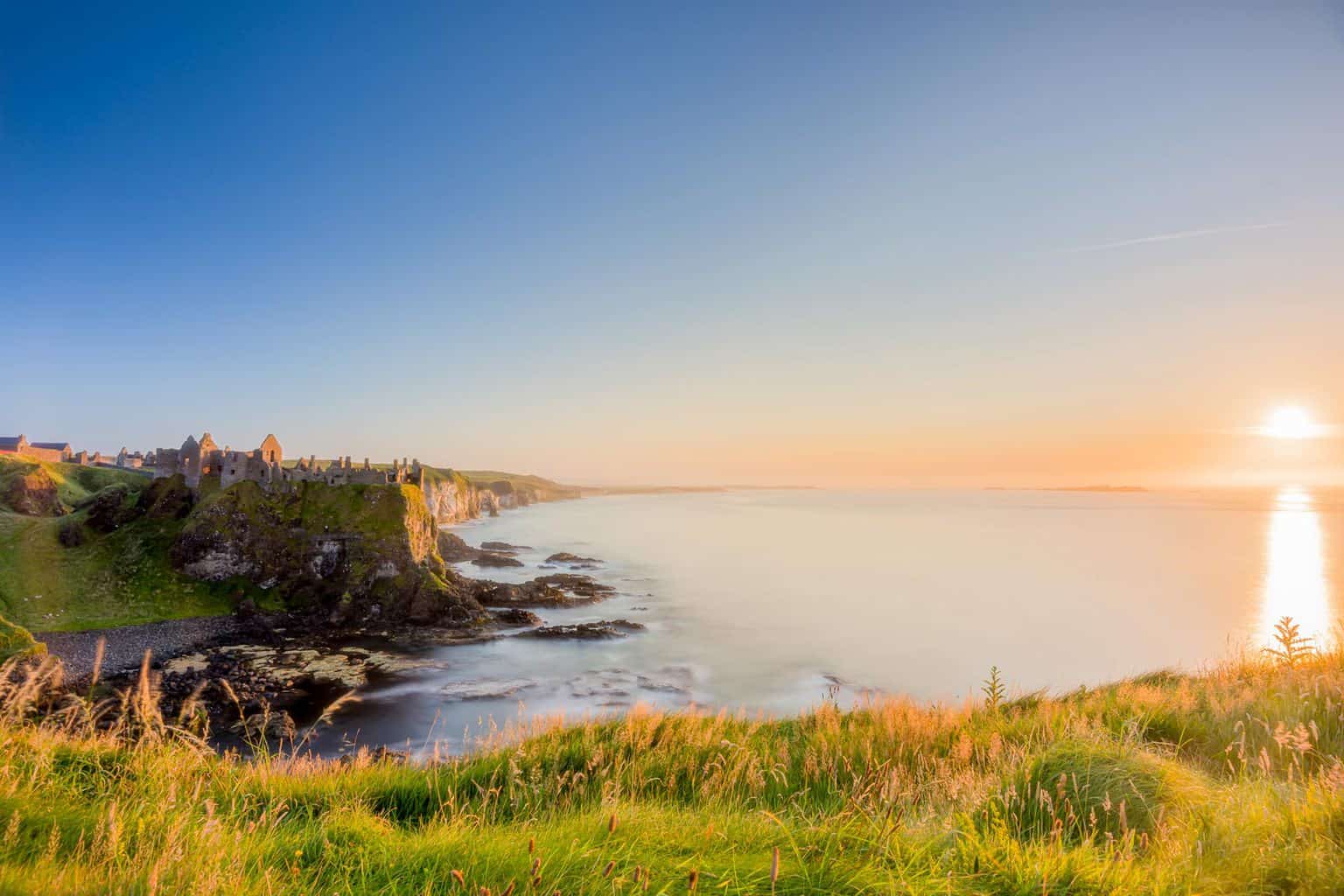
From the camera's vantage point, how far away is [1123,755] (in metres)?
5.30

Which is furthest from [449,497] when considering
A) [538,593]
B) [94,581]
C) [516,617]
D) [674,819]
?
[674,819]

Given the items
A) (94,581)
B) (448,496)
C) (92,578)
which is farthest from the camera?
(448,496)

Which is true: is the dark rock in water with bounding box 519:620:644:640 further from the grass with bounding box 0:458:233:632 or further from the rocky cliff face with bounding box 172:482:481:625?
the grass with bounding box 0:458:233:632

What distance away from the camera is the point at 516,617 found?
56875mm

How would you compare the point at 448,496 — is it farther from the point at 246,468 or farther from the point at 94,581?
the point at 94,581

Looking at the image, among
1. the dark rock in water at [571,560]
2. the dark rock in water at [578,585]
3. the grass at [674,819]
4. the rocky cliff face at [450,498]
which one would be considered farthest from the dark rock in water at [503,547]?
the grass at [674,819]

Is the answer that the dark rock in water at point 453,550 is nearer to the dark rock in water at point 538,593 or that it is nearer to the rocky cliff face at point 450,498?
the dark rock in water at point 538,593

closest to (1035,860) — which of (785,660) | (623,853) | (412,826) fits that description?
(623,853)

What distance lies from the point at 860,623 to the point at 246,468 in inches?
2775

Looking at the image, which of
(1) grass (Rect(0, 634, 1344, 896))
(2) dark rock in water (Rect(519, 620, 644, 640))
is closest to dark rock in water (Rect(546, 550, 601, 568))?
(2) dark rock in water (Rect(519, 620, 644, 640))

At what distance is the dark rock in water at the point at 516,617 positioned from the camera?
56172 millimetres

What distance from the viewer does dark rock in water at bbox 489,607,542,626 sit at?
56172 millimetres

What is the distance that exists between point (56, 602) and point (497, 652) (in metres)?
37.1

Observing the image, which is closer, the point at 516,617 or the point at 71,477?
the point at 516,617
